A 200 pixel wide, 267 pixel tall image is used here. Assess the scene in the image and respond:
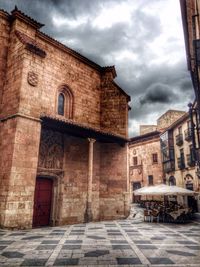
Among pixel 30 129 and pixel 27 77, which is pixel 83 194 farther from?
pixel 27 77

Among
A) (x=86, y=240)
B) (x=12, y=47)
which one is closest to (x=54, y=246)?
(x=86, y=240)

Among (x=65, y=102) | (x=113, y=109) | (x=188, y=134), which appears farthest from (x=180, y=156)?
(x=65, y=102)

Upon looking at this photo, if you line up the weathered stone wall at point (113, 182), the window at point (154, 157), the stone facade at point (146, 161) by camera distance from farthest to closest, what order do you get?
the window at point (154, 157) → the stone facade at point (146, 161) → the weathered stone wall at point (113, 182)

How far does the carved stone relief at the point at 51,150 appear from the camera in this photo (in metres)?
11.1

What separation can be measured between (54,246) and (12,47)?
29.4 ft

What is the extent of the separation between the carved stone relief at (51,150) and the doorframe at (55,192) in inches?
11.3

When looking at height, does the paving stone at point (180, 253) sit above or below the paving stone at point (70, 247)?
above

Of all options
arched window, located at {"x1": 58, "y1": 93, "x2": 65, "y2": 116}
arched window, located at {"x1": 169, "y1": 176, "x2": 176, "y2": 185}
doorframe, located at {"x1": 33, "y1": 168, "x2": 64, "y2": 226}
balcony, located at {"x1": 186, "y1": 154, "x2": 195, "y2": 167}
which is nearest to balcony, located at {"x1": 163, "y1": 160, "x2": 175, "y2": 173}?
arched window, located at {"x1": 169, "y1": 176, "x2": 176, "y2": 185}

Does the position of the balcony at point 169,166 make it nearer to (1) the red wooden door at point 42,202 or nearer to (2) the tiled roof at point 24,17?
(1) the red wooden door at point 42,202

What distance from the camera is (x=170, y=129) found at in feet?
85.9

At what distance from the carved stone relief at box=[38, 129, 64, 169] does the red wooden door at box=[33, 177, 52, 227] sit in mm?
798

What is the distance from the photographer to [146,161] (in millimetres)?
30500

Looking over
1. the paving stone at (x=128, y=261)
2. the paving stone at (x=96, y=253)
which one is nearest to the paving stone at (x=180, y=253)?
the paving stone at (x=128, y=261)

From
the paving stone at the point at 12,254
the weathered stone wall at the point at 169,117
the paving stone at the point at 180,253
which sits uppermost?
the weathered stone wall at the point at 169,117
